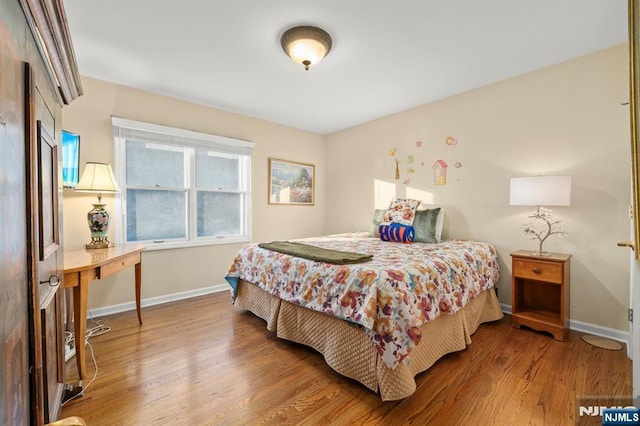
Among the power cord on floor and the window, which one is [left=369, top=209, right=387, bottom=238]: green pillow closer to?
the window

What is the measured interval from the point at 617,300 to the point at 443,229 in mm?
1532

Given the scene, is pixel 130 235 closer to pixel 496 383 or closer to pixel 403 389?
pixel 403 389

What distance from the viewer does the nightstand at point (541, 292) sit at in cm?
226

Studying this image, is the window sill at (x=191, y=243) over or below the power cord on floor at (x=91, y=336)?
over

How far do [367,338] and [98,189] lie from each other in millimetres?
2539

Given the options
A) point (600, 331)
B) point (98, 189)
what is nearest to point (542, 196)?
point (600, 331)

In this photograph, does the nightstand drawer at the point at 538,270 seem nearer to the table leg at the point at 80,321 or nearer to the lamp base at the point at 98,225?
the table leg at the point at 80,321

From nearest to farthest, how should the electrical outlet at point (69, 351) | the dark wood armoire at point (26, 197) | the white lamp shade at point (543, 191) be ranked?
1. the dark wood armoire at point (26, 197)
2. the electrical outlet at point (69, 351)
3. the white lamp shade at point (543, 191)

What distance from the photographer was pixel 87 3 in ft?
5.94

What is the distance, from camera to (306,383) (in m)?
1.76

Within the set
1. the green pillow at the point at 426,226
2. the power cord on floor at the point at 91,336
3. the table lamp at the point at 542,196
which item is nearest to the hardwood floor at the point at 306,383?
the power cord on floor at the point at 91,336

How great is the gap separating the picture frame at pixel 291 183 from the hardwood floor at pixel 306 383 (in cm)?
228

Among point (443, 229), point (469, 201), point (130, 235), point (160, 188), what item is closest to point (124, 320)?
point (130, 235)

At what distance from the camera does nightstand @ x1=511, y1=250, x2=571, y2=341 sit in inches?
89.0
